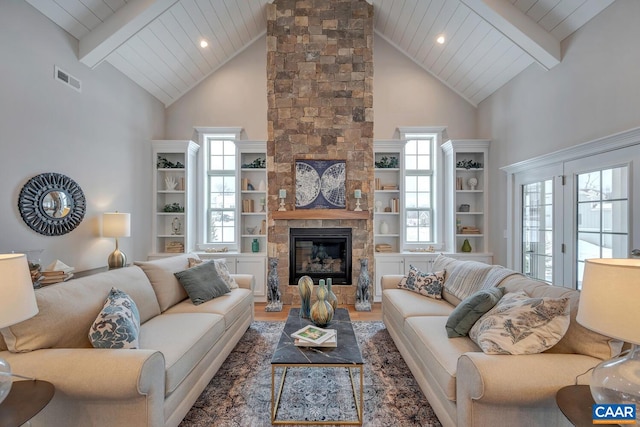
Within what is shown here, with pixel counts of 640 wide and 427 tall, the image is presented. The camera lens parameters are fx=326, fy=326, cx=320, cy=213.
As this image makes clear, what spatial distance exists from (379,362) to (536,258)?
104 inches

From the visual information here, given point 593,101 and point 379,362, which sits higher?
point 593,101

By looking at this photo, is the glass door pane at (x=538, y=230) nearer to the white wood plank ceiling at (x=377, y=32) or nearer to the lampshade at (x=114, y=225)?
the white wood plank ceiling at (x=377, y=32)

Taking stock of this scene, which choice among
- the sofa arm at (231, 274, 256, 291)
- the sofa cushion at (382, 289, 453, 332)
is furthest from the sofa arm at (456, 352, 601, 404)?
the sofa arm at (231, 274, 256, 291)

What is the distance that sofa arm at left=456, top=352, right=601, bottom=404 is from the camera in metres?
1.56

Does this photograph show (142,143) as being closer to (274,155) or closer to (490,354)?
(274,155)

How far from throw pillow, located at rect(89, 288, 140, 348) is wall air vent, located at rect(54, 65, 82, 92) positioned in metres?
2.67

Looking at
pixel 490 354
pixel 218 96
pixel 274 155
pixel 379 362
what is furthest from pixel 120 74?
pixel 490 354

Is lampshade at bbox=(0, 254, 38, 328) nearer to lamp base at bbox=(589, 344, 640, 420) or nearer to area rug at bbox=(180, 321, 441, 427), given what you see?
area rug at bbox=(180, 321, 441, 427)

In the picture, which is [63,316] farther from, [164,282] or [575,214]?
[575,214]

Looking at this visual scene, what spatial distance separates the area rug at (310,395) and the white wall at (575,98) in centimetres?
283

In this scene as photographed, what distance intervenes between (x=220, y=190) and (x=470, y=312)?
4.51 meters

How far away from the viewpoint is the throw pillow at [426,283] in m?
3.37

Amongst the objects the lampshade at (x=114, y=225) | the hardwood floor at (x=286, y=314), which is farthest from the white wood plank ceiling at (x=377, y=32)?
the hardwood floor at (x=286, y=314)

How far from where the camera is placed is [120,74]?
439cm
